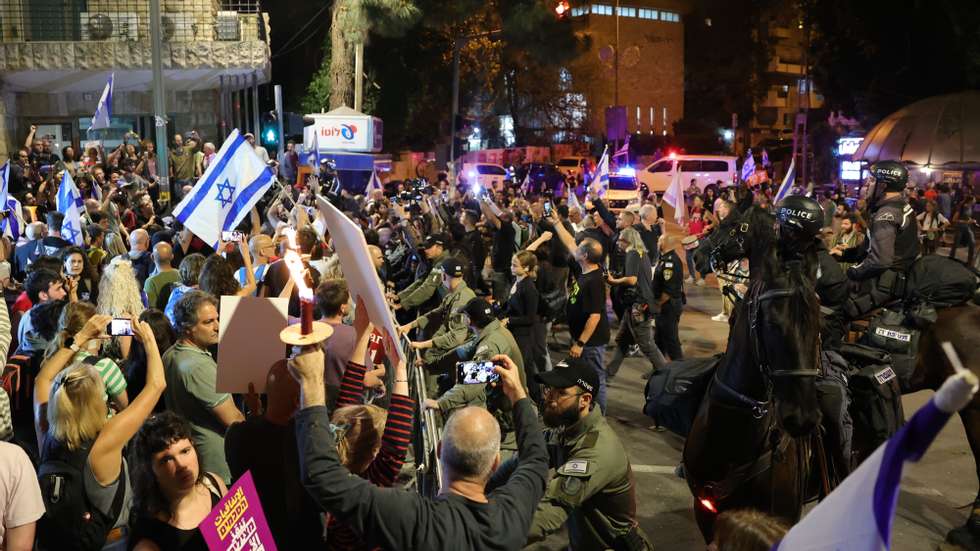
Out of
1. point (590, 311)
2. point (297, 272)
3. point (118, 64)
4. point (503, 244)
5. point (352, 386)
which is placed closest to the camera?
point (297, 272)

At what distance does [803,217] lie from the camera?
16.2 ft

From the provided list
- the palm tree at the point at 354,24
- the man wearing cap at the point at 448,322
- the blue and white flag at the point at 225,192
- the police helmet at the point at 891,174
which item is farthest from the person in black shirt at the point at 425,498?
the palm tree at the point at 354,24

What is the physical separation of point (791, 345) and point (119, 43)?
812 inches

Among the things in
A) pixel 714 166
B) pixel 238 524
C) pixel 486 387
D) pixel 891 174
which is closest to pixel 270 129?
pixel 486 387

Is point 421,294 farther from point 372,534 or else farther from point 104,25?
point 104,25

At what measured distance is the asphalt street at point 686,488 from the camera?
6.74 m

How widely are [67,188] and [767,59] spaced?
6241 centimetres

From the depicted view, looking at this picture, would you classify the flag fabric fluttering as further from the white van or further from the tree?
the white van

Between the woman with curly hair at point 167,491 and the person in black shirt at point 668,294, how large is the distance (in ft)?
24.7

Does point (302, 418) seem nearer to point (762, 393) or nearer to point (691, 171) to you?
point (762, 393)

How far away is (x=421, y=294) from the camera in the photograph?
10516mm

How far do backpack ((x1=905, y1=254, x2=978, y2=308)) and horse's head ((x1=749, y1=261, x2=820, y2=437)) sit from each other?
248 centimetres

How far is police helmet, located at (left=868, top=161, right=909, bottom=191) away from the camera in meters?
7.01

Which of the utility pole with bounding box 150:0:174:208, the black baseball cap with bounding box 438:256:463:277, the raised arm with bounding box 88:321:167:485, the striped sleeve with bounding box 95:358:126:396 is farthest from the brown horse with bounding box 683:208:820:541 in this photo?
the utility pole with bounding box 150:0:174:208
